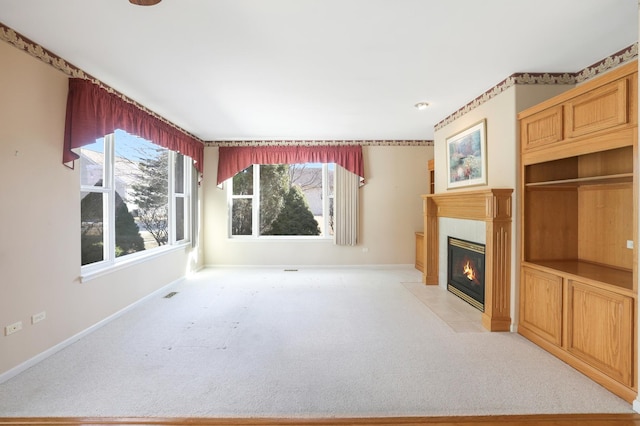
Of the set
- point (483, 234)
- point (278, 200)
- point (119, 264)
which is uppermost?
point (278, 200)

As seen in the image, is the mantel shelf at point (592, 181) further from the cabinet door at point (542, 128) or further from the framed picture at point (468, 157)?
the framed picture at point (468, 157)

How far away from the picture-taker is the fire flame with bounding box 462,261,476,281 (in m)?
4.00

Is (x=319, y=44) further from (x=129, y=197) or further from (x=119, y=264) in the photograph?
(x=119, y=264)

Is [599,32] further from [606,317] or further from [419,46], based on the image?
[606,317]

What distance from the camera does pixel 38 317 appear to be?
8.40 ft

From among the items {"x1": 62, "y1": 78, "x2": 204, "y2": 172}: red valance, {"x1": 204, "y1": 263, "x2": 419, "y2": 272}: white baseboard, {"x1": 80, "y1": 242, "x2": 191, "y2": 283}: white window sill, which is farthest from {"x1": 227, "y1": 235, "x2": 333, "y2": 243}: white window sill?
{"x1": 62, "y1": 78, "x2": 204, "y2": 172}: red valance

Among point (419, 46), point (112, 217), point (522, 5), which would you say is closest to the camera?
point (522, 5)

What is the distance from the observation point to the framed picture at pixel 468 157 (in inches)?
143

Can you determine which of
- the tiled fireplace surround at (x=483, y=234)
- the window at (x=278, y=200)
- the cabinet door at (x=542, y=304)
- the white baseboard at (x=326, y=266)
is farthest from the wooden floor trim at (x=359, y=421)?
the window at (x=278, y=200)

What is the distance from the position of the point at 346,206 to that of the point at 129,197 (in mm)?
3754

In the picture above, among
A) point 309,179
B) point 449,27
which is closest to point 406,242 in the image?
point 309,179

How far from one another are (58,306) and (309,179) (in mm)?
4575

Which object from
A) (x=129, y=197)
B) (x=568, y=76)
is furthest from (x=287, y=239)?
(x=568, y=76)

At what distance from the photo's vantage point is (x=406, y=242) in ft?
20.7
